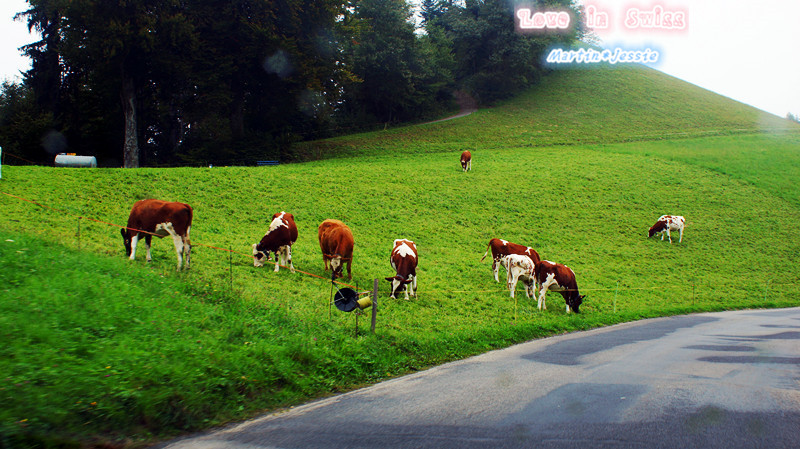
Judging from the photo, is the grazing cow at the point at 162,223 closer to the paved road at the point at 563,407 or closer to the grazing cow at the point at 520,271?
the paved road at the point at 563,407

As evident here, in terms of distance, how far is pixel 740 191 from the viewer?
41.3 metres

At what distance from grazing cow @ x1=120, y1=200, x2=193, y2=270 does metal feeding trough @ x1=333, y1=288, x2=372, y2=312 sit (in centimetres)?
666

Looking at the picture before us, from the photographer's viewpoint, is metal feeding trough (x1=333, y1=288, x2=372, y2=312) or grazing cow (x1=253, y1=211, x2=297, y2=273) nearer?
metal feeding trough (x1=333, y1=288, x2=372, y2=312)

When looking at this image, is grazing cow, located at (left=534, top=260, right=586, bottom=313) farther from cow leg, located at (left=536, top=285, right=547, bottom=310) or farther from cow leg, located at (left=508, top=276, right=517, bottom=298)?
cow leg, located at (left=508, top=276, right=517, bottom=298)

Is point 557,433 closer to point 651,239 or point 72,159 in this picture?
point 651,239

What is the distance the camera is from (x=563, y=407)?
775cm

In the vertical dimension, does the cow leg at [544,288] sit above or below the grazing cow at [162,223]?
below

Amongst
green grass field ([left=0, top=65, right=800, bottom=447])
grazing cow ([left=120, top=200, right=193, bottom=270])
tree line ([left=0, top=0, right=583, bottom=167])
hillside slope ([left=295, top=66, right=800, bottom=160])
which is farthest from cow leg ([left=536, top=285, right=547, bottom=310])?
hillside slope ([left=295, top=66, right=800, bottom=160])

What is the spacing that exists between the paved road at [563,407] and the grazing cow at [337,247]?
686 centimetres

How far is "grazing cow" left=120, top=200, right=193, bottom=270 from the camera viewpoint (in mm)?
15328

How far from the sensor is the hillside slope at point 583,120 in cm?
5756

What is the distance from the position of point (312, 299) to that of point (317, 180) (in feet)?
72.4

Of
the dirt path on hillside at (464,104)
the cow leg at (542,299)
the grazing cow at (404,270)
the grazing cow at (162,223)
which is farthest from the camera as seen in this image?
the dirt path on hillside at (464,104)

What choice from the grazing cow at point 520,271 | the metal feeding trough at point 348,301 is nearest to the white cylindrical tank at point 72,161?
the grazing cow at point 520,271
